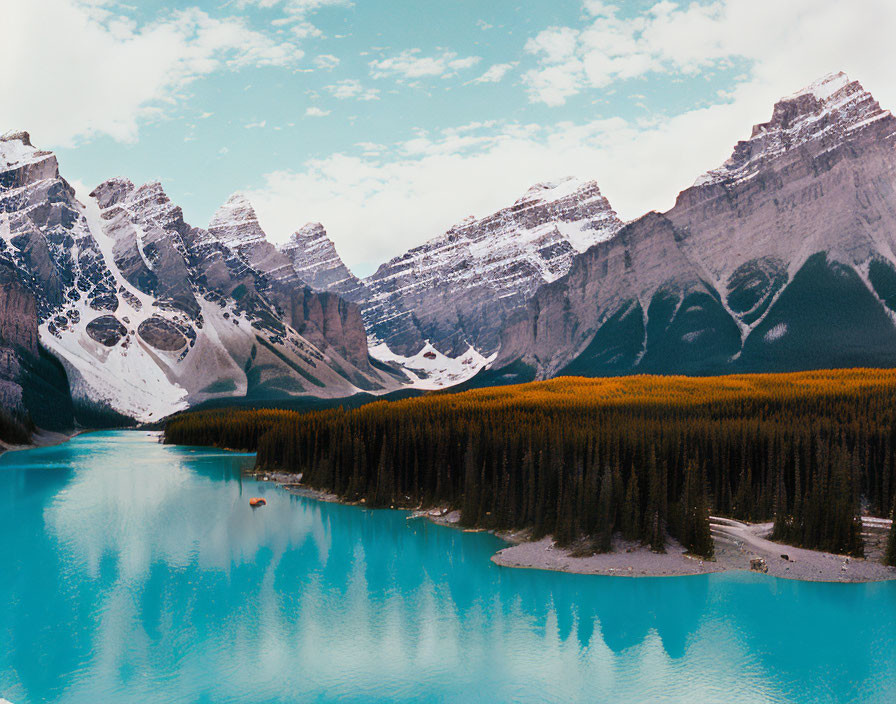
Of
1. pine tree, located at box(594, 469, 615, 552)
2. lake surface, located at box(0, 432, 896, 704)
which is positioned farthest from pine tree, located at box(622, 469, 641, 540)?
lake surface, located at box(0, 432, 896, 704)

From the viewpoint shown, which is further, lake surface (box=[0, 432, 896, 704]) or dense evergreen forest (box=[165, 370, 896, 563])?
dense evergreen forest (box=[165, 370, 896, 563])

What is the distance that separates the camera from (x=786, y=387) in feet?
355

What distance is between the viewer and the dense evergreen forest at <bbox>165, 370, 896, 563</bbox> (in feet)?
195

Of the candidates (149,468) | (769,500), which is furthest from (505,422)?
(149,468)

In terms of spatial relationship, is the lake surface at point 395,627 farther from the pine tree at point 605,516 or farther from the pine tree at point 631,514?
the pine tree at point 631,514

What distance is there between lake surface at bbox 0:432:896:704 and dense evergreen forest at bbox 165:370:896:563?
20.3ft

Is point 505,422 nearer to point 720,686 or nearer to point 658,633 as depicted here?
point 658,633

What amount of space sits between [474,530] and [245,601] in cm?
2529

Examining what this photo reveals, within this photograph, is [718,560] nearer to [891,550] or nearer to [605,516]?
[605,516]

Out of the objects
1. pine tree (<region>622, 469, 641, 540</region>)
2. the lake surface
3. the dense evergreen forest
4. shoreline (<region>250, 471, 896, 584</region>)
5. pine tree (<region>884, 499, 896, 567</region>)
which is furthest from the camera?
the dense evergreen forest

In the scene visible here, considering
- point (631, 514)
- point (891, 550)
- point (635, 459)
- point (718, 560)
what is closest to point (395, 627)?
point (631, 514)

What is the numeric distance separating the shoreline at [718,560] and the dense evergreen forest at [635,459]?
1259mm

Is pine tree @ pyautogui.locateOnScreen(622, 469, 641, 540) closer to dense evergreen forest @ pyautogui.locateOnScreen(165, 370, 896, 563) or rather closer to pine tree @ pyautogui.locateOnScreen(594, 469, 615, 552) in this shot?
dense evergreen forest @ pyautogui.locateOnScreen(165, 370, 896, 563)

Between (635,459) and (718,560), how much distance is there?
12977mm
